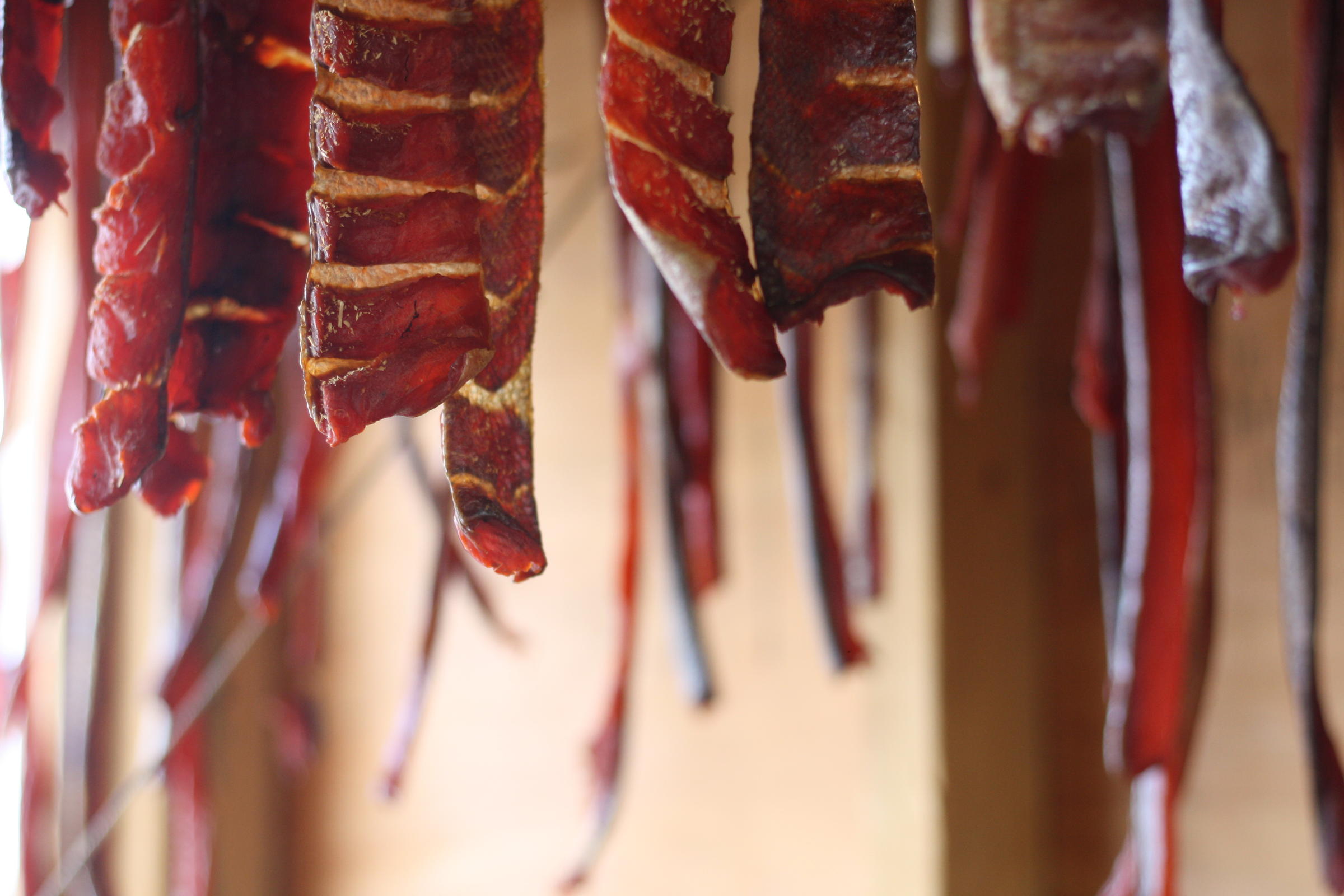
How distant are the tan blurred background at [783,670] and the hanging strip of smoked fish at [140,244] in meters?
0.34

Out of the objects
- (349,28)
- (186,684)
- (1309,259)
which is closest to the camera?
(349,28)

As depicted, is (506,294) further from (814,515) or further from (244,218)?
(814,515)

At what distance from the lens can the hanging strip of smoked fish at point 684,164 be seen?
239 millimetres

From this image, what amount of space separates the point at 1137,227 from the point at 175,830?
561 mm

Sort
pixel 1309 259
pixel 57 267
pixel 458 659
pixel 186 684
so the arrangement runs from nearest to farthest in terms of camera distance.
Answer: pixel 1309 259, pixel 186 684, pixel 57 267, pixel 458 659

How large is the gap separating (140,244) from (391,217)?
8 centimetres

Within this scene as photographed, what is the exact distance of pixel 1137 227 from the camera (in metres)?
0.39

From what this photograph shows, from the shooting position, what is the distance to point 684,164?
9.9 inches

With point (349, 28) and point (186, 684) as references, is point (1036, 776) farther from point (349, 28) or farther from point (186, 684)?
point (349, 28)

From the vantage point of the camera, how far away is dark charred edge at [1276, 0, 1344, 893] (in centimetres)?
38

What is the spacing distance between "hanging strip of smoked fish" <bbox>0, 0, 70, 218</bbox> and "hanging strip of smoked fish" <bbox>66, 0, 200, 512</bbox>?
1 centimetres

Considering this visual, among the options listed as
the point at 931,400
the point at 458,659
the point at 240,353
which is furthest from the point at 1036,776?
the point at 240,353

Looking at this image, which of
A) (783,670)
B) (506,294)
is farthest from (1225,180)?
(783,670)

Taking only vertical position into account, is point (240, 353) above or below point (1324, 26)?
below
